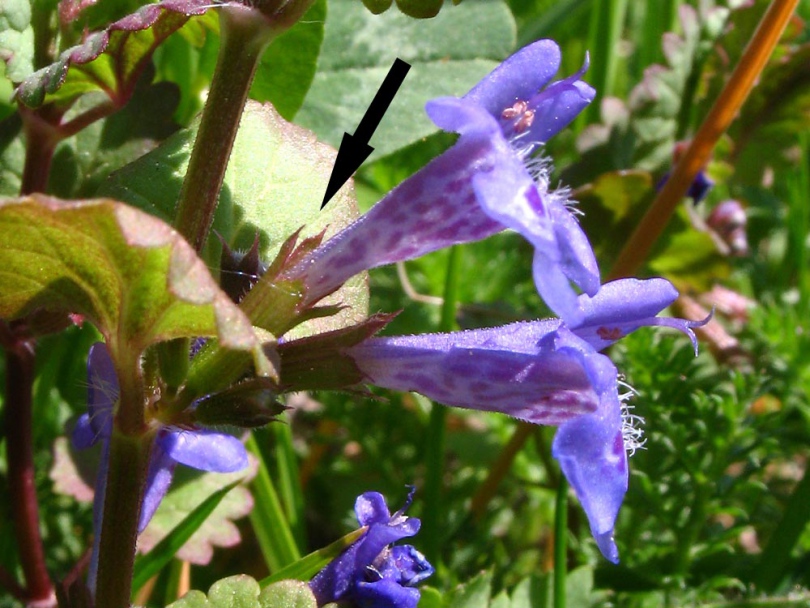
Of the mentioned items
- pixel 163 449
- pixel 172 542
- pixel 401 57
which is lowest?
pixel 172 542

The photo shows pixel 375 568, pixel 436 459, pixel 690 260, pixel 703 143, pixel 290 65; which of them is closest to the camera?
pixel 375 568

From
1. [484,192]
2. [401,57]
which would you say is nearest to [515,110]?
[484,192]

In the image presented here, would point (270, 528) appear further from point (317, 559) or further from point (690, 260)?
point (690, 260)

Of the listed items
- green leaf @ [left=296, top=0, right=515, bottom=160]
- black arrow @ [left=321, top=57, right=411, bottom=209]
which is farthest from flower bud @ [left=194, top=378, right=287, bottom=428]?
green leaf @ [left=296, top=0, right=515, bottom=160]

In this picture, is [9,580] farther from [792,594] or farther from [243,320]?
[792,594]

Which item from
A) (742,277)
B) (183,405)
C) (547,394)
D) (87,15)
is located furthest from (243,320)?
(742,277)
